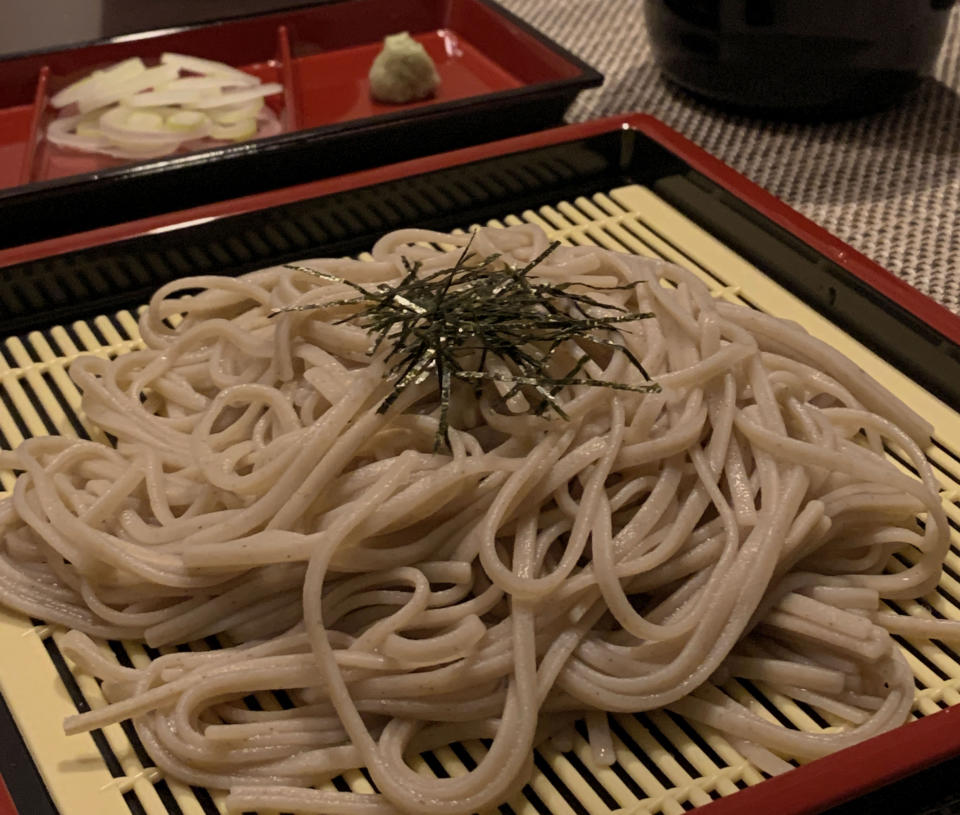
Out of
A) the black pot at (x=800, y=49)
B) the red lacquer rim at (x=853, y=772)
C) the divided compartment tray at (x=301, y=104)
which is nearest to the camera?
the red lacquer rim at (x=853, y=772)

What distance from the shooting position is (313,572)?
1.32 meters

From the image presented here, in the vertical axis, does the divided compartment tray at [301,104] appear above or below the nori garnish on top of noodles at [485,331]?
below

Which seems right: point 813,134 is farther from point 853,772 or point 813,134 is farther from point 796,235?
point 853,772

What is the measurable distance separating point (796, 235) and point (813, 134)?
834 millimetres

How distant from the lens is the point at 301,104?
9.56 feet

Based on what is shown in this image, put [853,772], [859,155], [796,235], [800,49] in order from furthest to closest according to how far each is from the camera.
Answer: [859,155]
[800,49]
[796,235]
[853,772]

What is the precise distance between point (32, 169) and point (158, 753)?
66.9 inches

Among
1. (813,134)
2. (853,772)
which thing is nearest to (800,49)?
(813,134)

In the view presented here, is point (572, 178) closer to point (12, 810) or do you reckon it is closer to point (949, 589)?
point (949, 589)

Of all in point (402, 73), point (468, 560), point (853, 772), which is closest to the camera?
point (853, 772)

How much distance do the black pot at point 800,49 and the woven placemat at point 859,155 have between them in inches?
3.1

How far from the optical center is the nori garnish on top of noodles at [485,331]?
4.67ft

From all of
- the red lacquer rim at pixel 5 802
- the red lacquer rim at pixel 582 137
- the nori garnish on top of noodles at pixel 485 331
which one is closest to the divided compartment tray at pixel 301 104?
the red lacquer rim at pixel 582 137

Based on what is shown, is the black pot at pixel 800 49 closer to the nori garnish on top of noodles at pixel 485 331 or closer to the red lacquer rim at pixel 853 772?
the nori garnish on top of noodles at pixel 485 331
